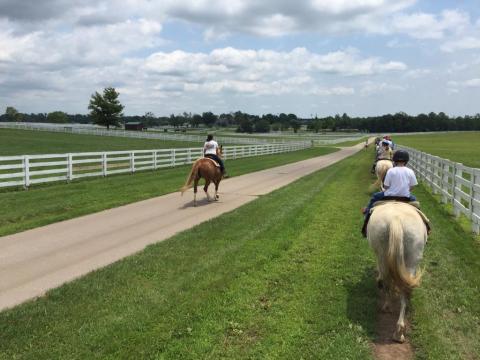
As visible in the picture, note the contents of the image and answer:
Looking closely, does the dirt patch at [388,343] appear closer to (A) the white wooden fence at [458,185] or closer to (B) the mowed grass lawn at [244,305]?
(B) the mowed grass lawn at [244,305]

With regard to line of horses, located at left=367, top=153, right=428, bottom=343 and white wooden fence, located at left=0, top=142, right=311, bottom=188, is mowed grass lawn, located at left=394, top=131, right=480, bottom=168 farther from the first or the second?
line of horses, located at left=367, top=153, right=428, bottom=343

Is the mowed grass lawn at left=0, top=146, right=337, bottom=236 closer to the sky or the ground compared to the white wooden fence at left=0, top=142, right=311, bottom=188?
closer to the ground

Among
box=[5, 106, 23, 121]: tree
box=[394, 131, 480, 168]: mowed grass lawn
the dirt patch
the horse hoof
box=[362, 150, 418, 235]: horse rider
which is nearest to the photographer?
the dirt patch

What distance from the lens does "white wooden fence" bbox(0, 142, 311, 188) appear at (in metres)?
17.0

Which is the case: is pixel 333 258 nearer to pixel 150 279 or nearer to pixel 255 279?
pixel 255 279

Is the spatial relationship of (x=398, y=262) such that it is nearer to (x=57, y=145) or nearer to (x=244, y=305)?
(x=244, y=305)

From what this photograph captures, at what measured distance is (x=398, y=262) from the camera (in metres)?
5.18

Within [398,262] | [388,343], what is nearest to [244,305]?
[388,343]

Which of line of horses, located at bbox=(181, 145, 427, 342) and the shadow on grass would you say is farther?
the shadow on grass

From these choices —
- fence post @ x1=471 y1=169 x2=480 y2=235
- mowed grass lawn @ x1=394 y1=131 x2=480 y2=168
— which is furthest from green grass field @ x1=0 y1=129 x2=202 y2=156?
fence post @ x1=471 y1=169 x2=480 y2=235

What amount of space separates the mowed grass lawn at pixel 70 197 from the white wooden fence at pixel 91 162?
2.00 feet

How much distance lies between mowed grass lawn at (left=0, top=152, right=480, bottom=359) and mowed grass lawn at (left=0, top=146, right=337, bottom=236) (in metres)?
4.37

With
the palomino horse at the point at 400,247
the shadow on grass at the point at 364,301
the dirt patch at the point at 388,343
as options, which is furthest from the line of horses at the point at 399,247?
the shadow on grass at the point at 364,301

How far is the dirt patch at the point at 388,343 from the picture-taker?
15.4 feet
